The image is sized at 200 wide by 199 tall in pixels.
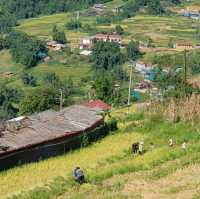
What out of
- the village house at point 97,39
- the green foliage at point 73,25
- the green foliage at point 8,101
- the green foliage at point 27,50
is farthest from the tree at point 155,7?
the green foliage at point 8,101

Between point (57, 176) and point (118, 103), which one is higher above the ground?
point (57, 176)

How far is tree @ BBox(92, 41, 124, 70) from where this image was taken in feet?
286

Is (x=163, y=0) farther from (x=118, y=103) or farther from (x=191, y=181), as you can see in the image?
(x=191, y=181)

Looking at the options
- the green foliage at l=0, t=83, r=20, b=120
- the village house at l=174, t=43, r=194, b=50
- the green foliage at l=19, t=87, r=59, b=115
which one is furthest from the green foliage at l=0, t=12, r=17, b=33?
the green foliage at l=19, t=87, r=59, b=115

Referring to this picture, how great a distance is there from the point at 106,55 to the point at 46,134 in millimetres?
64906

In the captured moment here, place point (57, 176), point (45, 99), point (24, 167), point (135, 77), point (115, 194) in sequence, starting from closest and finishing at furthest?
point (115, 194) → point (57, 176) → point (24, 167) → point (45, 99) → point (135, 77)

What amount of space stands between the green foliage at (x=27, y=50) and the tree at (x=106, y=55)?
29.6ft

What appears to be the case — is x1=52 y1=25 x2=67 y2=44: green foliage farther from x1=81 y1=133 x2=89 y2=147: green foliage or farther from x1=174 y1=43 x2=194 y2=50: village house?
x1=81 y1=133 x2=89 y2=147: green foliage

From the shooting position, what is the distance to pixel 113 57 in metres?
87.6

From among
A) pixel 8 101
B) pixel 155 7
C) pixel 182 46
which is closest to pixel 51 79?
pixel 8 101

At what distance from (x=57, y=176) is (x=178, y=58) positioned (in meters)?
65.3

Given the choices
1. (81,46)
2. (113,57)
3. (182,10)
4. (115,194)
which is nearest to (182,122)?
(115,194)

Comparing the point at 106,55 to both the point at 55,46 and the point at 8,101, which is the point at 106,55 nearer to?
the point at 55,46

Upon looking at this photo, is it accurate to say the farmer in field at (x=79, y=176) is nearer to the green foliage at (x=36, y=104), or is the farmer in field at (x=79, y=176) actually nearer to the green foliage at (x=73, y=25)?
the green foliage at (x=36, y=104)
